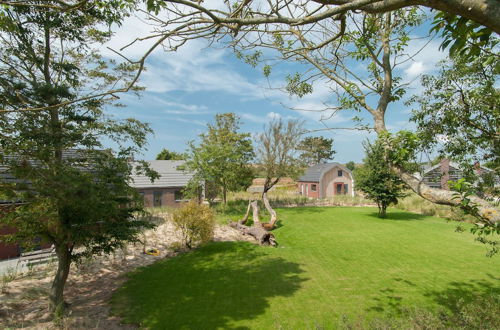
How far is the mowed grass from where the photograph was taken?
258 inches

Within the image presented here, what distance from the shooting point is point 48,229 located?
6.43 meters

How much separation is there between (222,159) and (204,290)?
1453 centimetres

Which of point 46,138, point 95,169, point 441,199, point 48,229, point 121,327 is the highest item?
point 46,138

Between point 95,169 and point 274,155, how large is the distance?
64.3 ft

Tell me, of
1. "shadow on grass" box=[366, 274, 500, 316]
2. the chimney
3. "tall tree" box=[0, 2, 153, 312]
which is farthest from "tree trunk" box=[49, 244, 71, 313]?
the chimney

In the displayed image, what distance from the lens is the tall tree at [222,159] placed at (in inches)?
832

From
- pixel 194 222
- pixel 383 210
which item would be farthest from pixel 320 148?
pixel 194 222

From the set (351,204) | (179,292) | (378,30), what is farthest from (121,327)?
(351,204)

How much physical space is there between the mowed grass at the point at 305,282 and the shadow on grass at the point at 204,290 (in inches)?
1.1

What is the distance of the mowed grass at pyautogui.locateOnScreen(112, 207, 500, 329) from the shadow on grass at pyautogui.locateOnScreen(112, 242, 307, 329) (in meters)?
0.03

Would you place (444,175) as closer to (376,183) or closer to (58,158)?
(58,158)

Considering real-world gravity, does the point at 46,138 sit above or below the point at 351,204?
above

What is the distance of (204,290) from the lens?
314 inches

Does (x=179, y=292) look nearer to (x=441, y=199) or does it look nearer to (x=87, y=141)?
(x=87, y=141)
